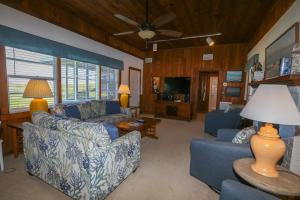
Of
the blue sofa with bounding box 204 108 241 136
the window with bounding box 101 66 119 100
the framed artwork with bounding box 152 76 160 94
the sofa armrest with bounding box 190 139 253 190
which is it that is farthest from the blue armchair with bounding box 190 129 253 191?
the framed artwork with bounding box 152 76 160 94

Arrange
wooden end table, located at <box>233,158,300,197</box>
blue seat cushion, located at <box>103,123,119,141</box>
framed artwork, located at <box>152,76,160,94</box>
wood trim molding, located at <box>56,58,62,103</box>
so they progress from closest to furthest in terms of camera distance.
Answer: wooden end table, located at <box>233,158,300,197</box> → blue seat cushion, located at <box>103,123,119,141</box> → wood trim molding, located at <box>56,58,62,103</box> → framed artwork, located at <box>152,76,160,94</box>

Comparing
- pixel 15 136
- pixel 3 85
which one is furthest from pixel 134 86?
pixel 15 136

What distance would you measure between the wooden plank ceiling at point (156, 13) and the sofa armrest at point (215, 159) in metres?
2.56

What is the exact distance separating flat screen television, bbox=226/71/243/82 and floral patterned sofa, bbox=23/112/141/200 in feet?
16.3

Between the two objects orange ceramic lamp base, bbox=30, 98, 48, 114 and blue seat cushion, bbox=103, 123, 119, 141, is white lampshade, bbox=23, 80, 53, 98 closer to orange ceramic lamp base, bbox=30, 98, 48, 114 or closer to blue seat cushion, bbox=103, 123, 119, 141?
orange ceramic lamp base, bbox=30, 98, 48, 114

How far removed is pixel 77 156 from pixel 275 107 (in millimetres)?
1823

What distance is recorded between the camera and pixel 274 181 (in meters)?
1.28

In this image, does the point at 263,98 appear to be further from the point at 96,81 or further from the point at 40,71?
the point at 96,81

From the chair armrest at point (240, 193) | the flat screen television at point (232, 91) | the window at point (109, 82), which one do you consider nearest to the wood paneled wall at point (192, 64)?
the flat screen television at point (232, 91)

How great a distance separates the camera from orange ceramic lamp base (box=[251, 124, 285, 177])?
1.29 m

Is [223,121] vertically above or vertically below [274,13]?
below

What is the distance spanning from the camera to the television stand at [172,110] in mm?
6136

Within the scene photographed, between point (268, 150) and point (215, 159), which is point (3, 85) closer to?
point (215, 159)

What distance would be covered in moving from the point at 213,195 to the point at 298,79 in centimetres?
153
